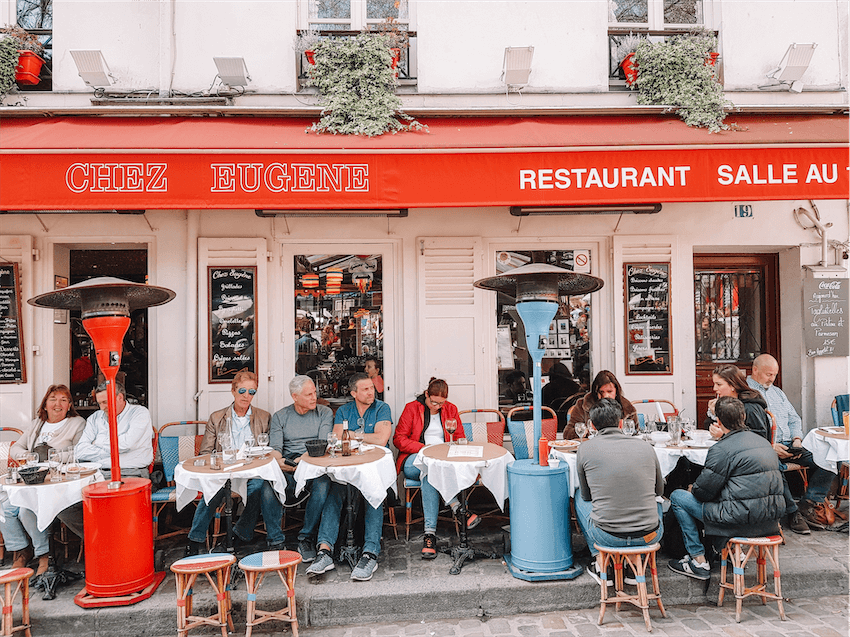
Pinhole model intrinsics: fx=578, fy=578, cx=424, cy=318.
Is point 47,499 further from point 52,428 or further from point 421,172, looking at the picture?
point 421,172

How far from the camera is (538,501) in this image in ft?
14.3

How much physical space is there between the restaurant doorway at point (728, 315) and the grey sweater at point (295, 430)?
4.66 metres

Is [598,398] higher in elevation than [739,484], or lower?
higher

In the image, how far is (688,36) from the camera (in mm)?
6363

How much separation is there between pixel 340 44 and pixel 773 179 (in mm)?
4264

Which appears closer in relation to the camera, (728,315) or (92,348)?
(728,315)

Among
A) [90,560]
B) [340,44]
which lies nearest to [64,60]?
[340,44]

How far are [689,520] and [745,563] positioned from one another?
0.44 meters

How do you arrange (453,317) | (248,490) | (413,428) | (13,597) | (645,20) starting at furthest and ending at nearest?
(645,20) → (453,317) → (413,428) → (248,490) → (13,597)

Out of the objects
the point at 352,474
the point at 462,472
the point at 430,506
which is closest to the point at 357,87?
the point at 352,474

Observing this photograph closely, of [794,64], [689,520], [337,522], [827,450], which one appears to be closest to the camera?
[689,520]

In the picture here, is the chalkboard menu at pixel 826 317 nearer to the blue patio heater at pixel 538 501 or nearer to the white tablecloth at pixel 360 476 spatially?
the blue patio heater at pixel 538 501

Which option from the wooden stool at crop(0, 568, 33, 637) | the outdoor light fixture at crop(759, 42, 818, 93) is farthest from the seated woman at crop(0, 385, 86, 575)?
the outdoor light fixture at crop(759, 42, 818, 93)

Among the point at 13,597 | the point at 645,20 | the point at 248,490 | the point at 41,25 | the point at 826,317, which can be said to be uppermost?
the point at 645,20
